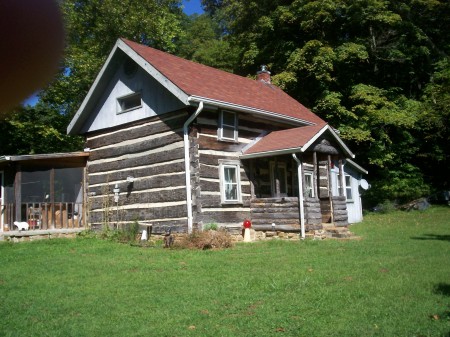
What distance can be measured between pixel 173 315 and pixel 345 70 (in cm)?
2621

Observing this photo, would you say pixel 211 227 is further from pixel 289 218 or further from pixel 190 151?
pixel 289 218

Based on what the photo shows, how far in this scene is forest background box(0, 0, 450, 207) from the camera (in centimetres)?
2695

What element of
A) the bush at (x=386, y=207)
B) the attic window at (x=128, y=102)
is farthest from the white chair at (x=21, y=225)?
the bush at (x=386, y=207)

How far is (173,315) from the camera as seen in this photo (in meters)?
5.94

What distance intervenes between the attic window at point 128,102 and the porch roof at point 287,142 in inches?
169

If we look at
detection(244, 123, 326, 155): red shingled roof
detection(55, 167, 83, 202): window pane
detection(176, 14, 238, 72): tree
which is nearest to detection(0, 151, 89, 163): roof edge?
detection(55, 167, 83, 202): window pane

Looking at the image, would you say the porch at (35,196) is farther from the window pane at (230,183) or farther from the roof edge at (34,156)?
the window pane at (230,183)

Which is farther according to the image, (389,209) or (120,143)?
(389,209)

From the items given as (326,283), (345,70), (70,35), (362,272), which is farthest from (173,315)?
(345,70)

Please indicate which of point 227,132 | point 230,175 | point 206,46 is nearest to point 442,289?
point 230,175

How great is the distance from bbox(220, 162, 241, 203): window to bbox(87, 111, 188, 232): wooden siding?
1.41m

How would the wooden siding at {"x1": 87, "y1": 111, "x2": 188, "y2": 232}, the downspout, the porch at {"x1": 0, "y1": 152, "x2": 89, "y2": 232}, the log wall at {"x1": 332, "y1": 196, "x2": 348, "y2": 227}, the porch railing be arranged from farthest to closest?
the log wall at {"x1": 332, "y1": 196, "x2": 348, "y2": 227}, the porch railing, the porch at {"x1": 0, "y1": 152, "x2": 89, "y2": 232}, the wooden siding at {"x1": 87, "y1": 111, "x2": 188, "y2": 232}, the downspout

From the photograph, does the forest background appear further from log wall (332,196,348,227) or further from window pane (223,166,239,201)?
window pane (223,166,239,201)

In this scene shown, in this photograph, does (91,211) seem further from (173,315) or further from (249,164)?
(173,315)
